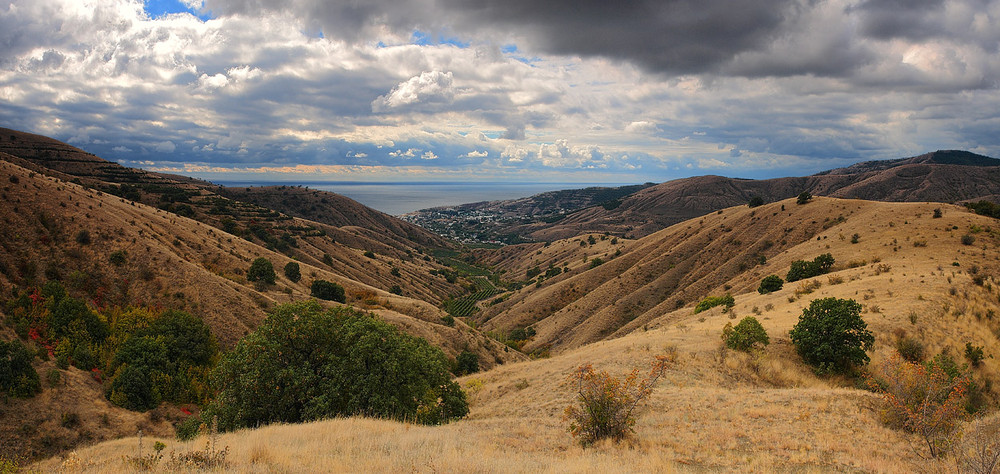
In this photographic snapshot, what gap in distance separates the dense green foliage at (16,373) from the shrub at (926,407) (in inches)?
1382

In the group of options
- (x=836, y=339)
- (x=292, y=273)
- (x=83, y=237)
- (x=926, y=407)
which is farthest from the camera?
(x=292, y=273)

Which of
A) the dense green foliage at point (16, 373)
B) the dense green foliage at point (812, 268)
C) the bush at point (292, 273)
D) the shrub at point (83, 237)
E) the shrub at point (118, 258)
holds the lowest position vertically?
the bush at point (292, 273)

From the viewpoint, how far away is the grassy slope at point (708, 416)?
10.5 meters

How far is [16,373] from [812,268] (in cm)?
6069

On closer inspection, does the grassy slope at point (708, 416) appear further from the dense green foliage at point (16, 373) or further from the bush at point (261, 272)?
the bush at point (261, 272)

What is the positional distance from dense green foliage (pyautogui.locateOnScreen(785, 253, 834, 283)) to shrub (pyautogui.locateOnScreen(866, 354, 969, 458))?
108ft

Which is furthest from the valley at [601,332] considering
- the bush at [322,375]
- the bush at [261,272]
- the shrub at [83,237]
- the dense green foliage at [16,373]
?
the bush at [322,375]

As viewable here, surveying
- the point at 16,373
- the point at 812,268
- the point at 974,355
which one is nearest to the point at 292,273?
the point at 16,373

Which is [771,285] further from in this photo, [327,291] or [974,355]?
[327,291]

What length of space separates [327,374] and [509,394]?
10.9 m

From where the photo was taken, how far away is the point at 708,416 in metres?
14.9

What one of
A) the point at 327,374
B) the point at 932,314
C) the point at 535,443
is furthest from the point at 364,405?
the point at 932,314

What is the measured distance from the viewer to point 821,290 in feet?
110

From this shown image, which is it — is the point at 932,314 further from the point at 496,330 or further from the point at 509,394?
the point at 496,330
